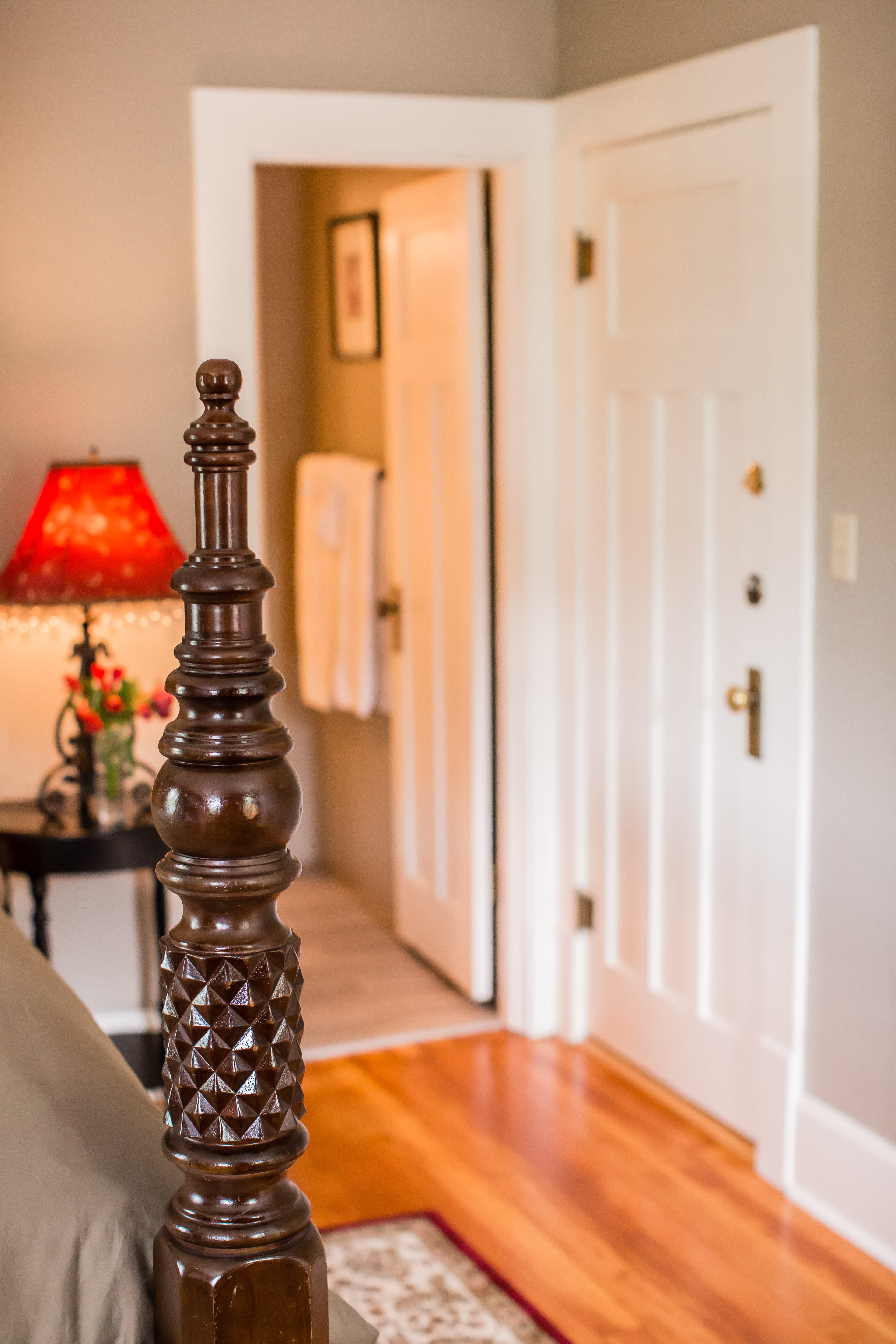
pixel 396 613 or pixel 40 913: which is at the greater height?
pixel 396 613

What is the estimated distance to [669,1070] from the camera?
129 inches

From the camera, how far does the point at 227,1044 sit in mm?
1230

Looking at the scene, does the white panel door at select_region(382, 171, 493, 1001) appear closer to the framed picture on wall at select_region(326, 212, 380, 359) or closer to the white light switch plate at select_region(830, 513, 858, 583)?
the framed picture on wall at select_region(326, 212, 380, 359)

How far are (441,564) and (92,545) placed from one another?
3.89 feet

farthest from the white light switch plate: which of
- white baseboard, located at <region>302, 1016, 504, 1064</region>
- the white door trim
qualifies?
white baseboard, located at <region>302, 1016, 504, 1064</region>

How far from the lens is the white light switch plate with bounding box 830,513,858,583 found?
259 cm

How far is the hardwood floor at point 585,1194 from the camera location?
2441 mm

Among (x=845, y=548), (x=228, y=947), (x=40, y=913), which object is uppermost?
(x=845, y=548)

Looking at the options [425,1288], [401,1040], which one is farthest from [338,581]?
[425,1288]

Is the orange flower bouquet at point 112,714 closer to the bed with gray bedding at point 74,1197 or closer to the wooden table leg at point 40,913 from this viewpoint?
the wooden table leg at point 40,913

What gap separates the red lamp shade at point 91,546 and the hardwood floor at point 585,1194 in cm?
119

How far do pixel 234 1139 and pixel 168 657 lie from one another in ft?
6.95

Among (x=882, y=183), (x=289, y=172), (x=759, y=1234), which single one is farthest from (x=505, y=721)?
(x=289, y=172)

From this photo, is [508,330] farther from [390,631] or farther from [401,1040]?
[401,1040]
